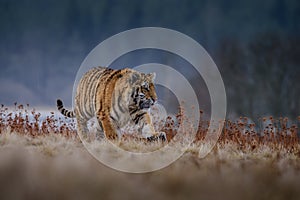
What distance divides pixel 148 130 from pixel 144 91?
1.10 m

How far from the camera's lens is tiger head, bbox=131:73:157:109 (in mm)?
7148

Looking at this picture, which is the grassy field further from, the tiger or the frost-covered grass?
the tiger

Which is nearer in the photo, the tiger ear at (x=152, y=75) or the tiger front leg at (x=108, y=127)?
the tiger front leg at (x=108, y=127)

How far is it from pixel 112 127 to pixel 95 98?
1091mm

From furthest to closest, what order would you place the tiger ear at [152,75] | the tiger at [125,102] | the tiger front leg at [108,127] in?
the tiger ear at [152,75], the tiger at [125,102], the tiger front leg at [108,127]

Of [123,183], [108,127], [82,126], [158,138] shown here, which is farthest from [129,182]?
[82,126]

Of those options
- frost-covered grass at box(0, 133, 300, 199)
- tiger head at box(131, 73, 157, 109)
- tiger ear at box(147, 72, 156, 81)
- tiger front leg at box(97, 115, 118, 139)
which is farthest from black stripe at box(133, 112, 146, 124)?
frost-covered grass at box(0, 133, 300, 199)

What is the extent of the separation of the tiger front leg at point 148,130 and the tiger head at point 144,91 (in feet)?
1.27

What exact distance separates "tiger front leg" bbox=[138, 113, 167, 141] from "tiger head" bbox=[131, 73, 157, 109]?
39 cm

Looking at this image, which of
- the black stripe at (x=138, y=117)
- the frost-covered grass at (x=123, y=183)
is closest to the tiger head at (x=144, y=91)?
the black stripe at (x=138, y=117)

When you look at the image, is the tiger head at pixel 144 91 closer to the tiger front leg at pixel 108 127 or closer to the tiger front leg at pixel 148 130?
the tiger front leg at pixel 148 130

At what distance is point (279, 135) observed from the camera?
7777mm

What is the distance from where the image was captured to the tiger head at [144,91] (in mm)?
7148

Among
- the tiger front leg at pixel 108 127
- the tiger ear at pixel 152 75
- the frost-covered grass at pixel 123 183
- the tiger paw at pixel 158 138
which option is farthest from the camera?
the tiger paw at pixel 158 138
